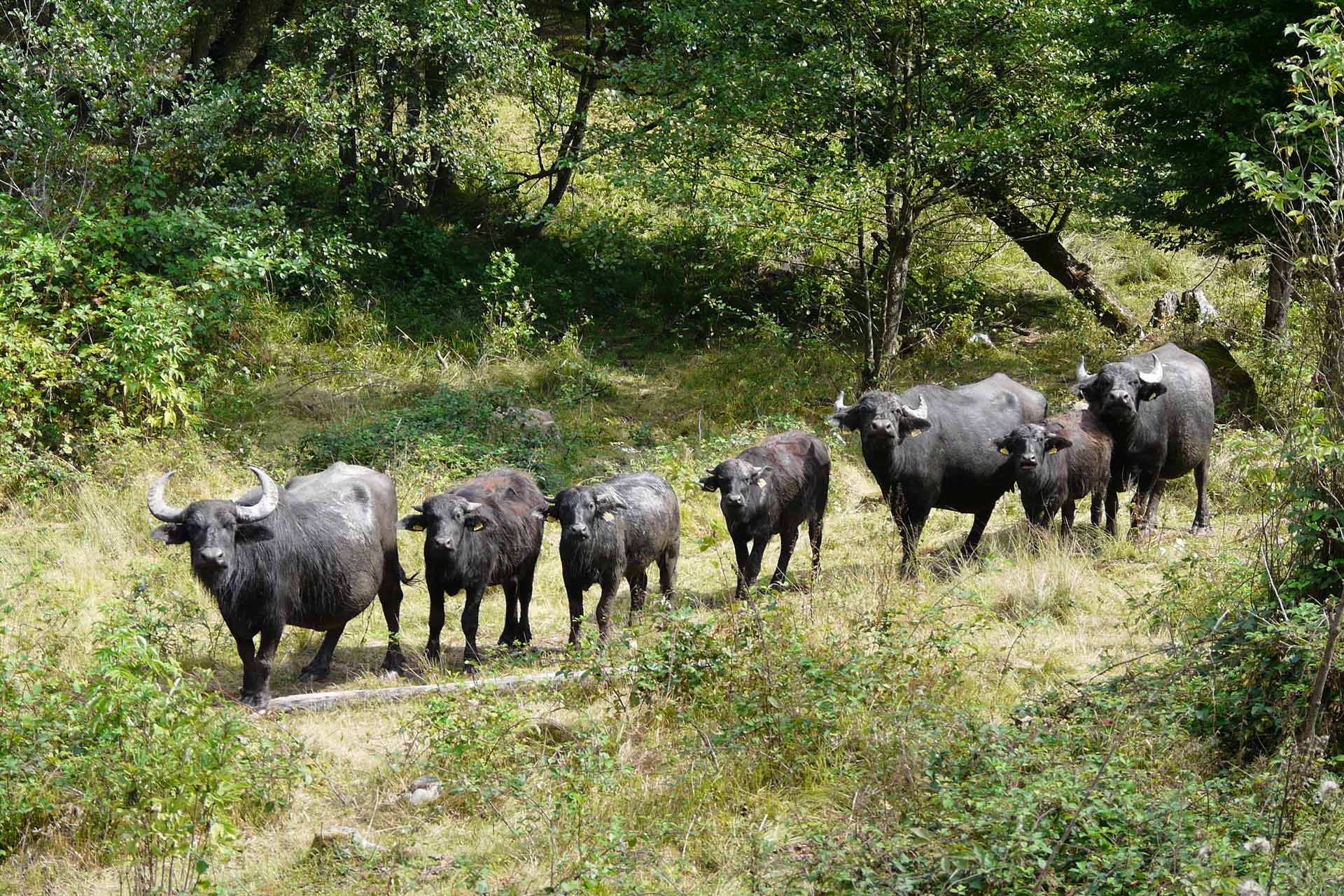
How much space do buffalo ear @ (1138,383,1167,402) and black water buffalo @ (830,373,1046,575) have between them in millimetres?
1183

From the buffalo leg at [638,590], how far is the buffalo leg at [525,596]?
2.79 feet

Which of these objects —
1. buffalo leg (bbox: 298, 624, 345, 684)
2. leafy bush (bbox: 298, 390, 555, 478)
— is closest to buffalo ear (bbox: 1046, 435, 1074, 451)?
leafy bush (bbox: 298, 390, 555, 478)

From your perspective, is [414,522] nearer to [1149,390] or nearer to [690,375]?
[1149,390]

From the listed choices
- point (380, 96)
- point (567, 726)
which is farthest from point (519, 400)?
point (567, 726)

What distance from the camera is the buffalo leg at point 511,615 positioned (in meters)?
9.86

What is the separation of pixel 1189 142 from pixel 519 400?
857cm

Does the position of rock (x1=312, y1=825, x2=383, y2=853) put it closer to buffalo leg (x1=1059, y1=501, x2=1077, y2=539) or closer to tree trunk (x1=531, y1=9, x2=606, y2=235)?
buffalo leg (x1=1059, y1=501, x2=1077, y2=539)

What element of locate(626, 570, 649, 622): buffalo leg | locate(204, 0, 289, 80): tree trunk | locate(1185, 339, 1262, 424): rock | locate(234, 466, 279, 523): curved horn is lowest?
locate(626, 570, 649, 622): buffalo leg

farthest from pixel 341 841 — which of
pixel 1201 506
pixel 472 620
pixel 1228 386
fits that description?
pixel 1228 386

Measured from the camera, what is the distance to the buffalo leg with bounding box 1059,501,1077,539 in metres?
11.5

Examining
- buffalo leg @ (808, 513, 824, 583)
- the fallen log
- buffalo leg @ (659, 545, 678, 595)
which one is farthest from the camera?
buffalo leg @ (808, 513, 824, 583)

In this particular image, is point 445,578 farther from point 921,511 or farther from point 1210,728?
point 1210,728

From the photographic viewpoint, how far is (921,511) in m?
11.5

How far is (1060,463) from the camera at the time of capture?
440 inches
